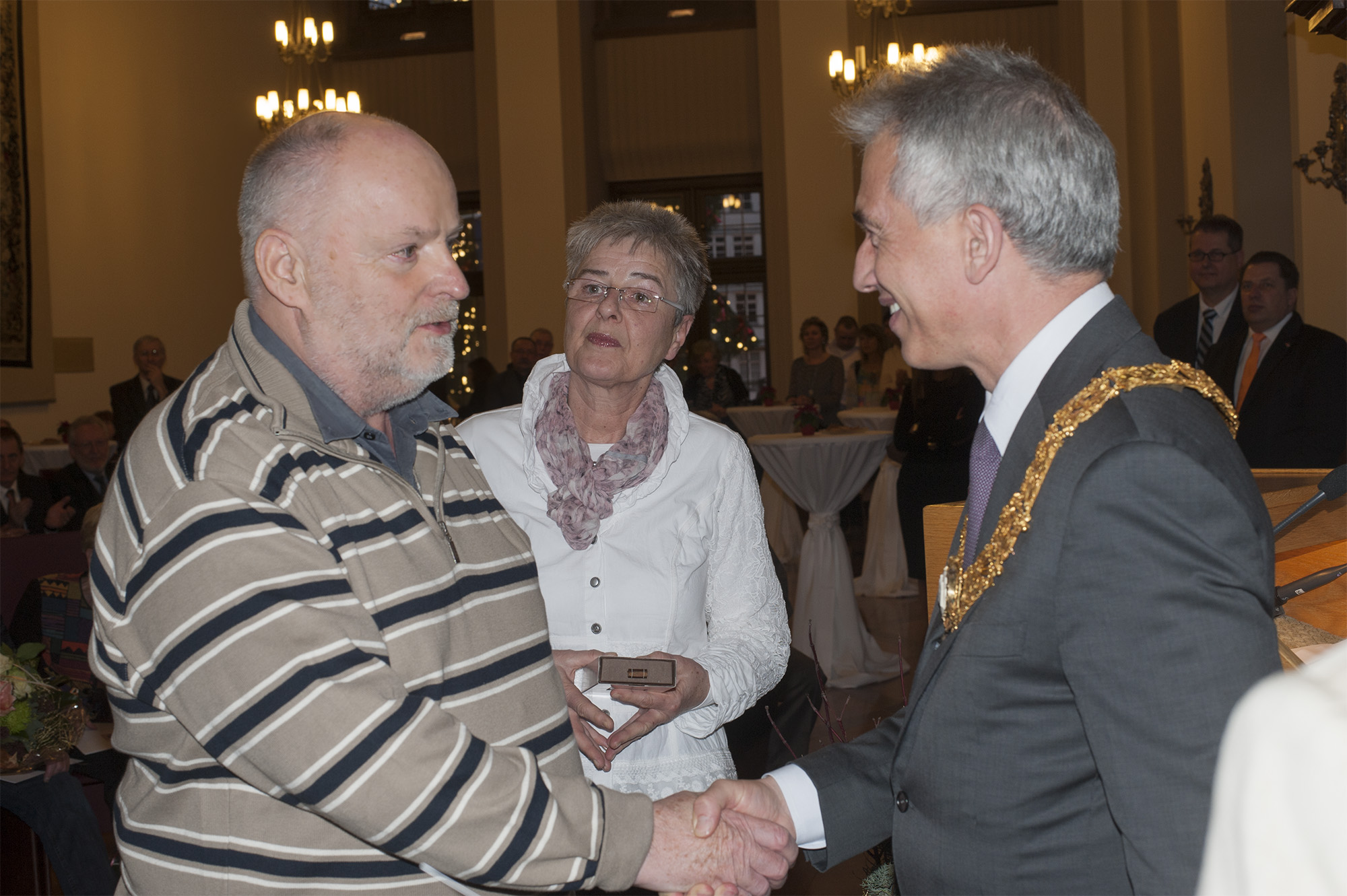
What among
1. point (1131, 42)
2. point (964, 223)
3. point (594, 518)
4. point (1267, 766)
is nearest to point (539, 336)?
point (1131, 42)

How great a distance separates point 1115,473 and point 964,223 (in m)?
0.38

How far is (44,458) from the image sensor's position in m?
7.31

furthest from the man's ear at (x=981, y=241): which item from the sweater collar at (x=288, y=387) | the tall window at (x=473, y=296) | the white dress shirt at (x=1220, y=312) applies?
the tall window at (x=473, y=296)

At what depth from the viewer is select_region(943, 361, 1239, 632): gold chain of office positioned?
1.07 metres

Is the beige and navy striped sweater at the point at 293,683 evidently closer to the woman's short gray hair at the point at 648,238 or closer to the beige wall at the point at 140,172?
the woman's short gray hair at the point at 648,238

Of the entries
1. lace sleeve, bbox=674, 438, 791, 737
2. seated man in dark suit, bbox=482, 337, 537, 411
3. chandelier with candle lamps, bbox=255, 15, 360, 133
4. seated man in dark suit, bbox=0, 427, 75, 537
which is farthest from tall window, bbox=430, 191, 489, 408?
lace sleeve, bbox=674, 438, 791, 737

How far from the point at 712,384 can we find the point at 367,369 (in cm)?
788

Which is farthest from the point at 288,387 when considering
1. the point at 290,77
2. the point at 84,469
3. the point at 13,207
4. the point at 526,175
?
the point at 526,175

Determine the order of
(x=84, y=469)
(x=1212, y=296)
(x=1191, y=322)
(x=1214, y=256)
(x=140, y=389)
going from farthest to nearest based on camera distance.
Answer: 1. (x=140, y=389)
2. (x=84, y=469)
3. (x=1191, y=322)
4. (x=1212, y=296)
5. (x=1214, y=256)

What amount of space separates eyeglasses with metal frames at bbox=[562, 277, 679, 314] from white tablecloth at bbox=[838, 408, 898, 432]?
5078 millimetres

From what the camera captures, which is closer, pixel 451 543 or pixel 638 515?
pixel 451 543

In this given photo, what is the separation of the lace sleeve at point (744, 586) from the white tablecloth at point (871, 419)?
5057 mm

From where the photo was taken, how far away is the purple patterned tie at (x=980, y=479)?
1.27 meters

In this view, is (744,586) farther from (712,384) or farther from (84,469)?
(712,384)
